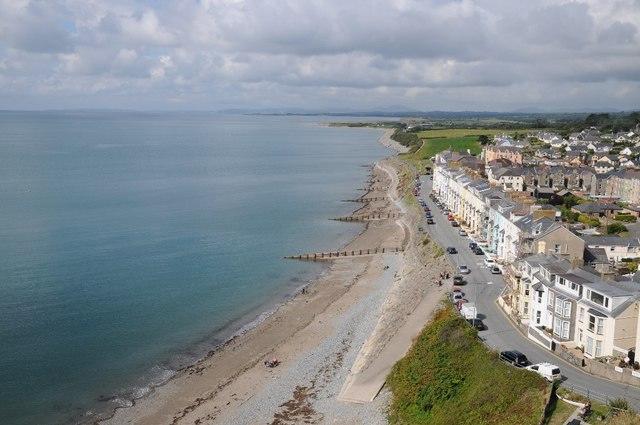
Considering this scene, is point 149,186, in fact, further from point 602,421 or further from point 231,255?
point 602,421

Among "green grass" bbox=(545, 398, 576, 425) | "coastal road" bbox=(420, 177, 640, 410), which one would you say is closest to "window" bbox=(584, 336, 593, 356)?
"coastal road" bbox=(420, 177, 640, 410)

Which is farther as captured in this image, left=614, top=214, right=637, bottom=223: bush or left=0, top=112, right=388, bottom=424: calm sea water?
left=614, top=214, right=637, bottom=223: bush

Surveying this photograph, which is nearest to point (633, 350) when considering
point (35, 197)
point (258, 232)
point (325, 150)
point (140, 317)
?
point (140, 317)


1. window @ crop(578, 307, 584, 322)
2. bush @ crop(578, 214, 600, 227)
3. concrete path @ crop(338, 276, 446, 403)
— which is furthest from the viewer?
bush @ crop(578, 214, 600, 227)

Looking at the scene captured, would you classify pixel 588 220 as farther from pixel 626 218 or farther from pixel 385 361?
pixel 385 361

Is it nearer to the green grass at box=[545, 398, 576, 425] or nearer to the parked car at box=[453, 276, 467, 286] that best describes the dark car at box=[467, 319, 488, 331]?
the parked car at box=[453, 276, 467, 286]

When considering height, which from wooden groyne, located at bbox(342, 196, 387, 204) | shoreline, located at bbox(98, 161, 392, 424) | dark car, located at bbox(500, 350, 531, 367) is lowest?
shoreline, located at bbox(98, 161, 392, 424)

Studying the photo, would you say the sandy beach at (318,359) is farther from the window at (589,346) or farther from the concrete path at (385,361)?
the window at (589,346)
